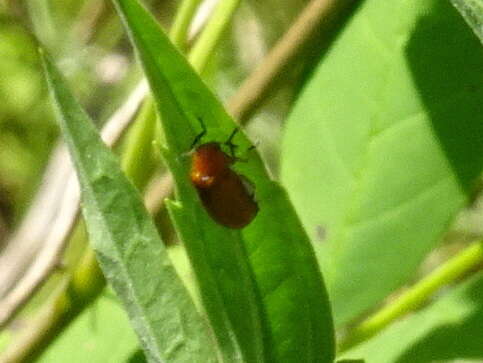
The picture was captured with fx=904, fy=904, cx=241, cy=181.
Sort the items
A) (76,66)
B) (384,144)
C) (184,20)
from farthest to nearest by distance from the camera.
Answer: (76,66), (184,20), (384,144)

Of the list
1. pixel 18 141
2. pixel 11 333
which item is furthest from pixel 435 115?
pixel 18 141

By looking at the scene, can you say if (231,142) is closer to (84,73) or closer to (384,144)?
(384,144)

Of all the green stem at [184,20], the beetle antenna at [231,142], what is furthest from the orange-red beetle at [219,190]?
the green stem at [184,20]

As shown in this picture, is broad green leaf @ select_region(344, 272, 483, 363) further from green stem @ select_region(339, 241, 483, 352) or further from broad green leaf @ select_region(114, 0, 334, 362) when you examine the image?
broad green leaf @ select_region(114, 0, 334, 362)

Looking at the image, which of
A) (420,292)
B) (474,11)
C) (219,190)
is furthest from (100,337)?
(474,11)

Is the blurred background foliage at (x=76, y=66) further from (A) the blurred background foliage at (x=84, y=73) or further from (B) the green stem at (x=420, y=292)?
(B) the green stem at (x=420, y=292)

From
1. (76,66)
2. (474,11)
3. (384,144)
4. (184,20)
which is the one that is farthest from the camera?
(76,66)

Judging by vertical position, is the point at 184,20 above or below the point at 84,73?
below
